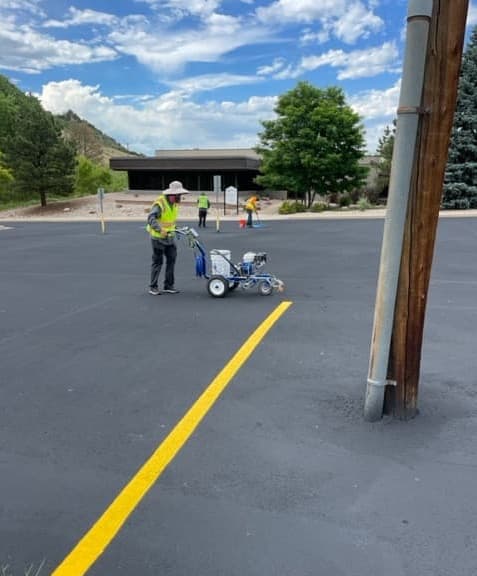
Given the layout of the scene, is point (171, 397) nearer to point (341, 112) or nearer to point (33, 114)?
point (341, 112)

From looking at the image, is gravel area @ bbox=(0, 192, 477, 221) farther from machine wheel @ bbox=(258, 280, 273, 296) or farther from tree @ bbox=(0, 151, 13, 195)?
machine wheel @ bbox=(258, 280, 273, 296)

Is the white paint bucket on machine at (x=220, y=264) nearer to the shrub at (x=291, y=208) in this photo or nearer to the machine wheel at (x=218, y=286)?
the machine wheel at (x=218, y=286)

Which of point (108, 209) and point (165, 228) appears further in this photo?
point (108, 209)

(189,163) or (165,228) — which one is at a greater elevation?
(189,163)

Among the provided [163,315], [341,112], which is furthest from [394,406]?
[341,112]

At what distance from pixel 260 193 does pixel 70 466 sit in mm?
46588

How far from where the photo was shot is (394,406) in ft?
13.4

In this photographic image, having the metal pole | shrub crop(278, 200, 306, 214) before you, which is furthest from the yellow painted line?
shrub crop(278, 200, 306, 214)

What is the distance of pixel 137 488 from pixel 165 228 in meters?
6.45

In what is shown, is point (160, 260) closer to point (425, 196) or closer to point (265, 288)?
point (265, 288)

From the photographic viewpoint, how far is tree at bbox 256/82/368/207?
36.4 metres

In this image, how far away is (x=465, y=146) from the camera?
3250 centimetres

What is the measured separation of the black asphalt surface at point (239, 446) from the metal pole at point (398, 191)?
0.42 metres

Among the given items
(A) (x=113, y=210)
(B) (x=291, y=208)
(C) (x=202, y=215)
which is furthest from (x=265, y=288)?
(A) (x=113, y=210)
